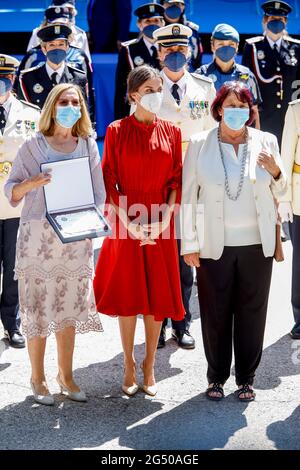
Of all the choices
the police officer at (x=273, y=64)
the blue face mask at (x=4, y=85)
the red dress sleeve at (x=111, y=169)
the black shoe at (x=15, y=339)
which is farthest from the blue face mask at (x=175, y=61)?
the police officer at (x=273, y=64)

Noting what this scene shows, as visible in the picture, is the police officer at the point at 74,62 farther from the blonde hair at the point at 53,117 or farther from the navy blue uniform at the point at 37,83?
the blonde hair at the point at 53,117

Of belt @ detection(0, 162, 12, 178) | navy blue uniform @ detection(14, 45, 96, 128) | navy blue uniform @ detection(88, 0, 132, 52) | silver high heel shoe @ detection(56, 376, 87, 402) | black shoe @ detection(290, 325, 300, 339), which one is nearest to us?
silver high heel shoe @ detection(56, 376, 87, 402)

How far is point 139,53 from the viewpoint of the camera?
7277 mm

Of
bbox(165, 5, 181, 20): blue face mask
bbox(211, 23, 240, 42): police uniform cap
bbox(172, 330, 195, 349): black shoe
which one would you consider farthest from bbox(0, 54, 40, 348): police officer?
bbox(165, 5, 181, 20): blue face mask

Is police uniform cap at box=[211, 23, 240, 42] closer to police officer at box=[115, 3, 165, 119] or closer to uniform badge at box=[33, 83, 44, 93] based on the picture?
police officer at box=[115, 3, 165, 119]

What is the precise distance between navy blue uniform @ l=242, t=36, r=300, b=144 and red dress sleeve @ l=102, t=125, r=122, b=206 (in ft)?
10.4

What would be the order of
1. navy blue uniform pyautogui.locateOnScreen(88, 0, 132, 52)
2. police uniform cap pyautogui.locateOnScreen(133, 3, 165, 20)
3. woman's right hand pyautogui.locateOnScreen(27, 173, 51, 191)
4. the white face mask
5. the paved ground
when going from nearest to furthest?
1. the paved ground
2. woman's right hand pyautogui.locateOnScreen(27, 173, 51, 191)
3. the white face mask
4. police uniform cap pyautogui.locateOnScreen(133, 3, 165, 20)
5. navy blue uniform pyautogui.locateOnScreen(88, 0, 132, 52)

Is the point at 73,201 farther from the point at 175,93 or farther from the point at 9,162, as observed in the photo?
→ the point at 175,93

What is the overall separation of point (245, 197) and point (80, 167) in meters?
0.79

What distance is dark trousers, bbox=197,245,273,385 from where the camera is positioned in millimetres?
4773

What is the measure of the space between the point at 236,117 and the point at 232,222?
1.62ft

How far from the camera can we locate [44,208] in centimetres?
470

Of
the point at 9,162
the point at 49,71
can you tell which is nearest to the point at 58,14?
the point at 49,71

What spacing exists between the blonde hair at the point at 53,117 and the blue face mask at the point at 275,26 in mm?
3290
